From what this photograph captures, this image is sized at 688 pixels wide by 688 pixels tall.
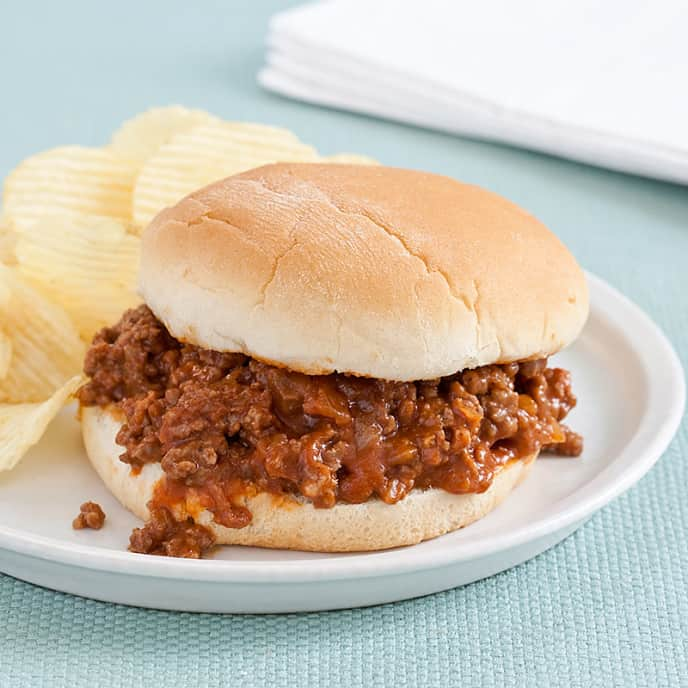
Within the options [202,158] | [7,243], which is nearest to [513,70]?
[202,158]

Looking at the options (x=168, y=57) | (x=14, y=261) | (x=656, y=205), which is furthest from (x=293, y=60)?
(x=14, y=261)

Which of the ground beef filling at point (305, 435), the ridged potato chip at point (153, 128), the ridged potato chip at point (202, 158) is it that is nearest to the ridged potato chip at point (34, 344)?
the ridged potato chip at point (202, 158)

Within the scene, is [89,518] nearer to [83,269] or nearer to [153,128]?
[83,269]

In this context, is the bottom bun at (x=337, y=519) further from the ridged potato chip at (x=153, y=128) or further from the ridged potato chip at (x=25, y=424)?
the ridged potato chip at (x=153, y=128)

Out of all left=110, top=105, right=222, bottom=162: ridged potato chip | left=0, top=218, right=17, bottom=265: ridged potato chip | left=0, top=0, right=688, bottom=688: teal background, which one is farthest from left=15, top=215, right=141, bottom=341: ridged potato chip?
left=0, top=0, right=688, bottom=688: teal background

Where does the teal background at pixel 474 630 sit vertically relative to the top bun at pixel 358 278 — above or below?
below

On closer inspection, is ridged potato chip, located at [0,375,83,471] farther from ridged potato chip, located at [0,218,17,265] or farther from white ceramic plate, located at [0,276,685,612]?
ridged potato chip, located at [0,218,17,265]
